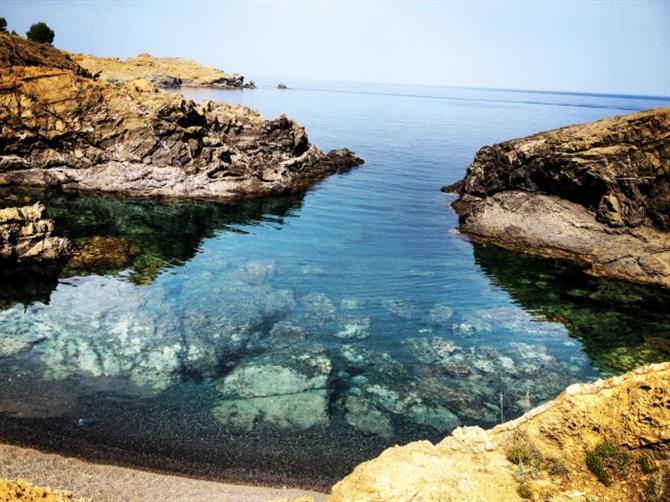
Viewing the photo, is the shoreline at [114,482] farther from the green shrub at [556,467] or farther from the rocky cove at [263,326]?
the green shrub at [556,467]

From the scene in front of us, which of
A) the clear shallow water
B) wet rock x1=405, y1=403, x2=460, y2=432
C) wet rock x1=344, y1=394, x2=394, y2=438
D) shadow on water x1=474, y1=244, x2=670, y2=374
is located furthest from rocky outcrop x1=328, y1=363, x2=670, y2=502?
shadow on water x1=474, y1=244, x2=670, y2=374

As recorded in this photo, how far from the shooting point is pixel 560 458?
955cm

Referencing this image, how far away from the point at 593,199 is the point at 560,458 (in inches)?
1465

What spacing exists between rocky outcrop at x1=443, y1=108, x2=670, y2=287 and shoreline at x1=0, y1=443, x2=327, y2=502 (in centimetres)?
3296

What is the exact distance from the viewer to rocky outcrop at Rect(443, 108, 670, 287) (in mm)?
36625

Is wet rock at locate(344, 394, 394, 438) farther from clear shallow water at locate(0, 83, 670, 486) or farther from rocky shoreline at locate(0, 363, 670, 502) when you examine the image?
rocky shoreline at locate(0, 363, 670, 502)

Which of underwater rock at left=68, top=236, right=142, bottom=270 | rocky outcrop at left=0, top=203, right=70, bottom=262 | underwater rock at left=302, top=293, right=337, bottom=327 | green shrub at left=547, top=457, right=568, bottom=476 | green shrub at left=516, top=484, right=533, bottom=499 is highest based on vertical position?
green shrub at left=547, top=457, right=568, bottom=476


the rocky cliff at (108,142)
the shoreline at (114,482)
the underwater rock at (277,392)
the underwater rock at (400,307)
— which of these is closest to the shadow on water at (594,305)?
the underwater rock at (400,307)

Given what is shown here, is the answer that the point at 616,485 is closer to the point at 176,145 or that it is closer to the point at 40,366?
the point at 40,366

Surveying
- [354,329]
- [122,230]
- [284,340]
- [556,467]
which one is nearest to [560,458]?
[556,467]

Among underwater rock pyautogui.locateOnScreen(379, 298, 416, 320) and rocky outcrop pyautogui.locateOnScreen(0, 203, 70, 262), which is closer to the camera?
underwater rock pyautogui.locateOnScreen(379, 298, 416, 320)

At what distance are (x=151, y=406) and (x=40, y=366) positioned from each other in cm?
623

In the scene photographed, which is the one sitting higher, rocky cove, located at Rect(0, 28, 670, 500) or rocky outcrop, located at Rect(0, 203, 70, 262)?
rocky outcrop, located at Rect(0, 203, 70, 262)

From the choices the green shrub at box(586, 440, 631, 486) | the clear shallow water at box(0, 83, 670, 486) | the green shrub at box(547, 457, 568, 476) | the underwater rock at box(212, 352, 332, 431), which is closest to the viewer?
the green shrub at box(586, 440, 631, 486)
